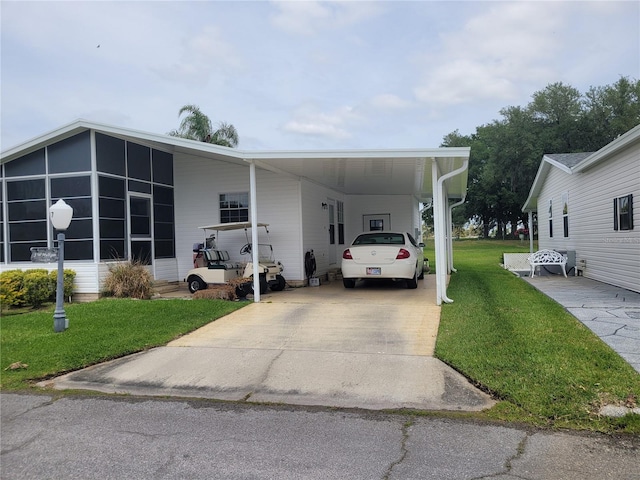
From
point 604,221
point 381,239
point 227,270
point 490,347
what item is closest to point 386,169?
point 381,239

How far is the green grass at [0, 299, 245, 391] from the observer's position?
19.8 feet

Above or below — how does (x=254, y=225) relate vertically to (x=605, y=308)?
above

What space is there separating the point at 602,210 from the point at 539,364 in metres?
8.96

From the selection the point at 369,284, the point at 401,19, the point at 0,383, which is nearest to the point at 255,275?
the point at 369,284

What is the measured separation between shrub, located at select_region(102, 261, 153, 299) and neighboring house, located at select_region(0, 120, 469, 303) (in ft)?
0.86

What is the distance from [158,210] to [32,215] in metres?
2.93

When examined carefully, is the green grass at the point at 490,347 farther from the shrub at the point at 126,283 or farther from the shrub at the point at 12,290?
the shrub at the point at 12,290

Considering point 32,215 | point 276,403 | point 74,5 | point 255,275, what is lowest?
point 276,403

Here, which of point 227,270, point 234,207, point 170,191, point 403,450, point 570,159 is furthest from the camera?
point 570,159

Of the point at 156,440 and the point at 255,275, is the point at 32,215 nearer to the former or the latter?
the point at 255,275

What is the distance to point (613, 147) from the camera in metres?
10.6

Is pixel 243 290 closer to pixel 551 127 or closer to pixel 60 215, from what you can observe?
pixel 60 215

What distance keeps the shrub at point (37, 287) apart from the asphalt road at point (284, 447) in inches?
260

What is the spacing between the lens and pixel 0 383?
215 inches
